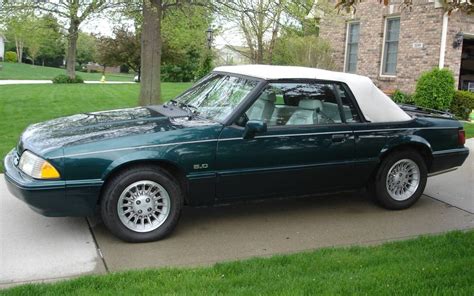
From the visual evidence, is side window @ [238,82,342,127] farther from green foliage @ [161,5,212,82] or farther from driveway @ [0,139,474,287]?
green foliage @ [161,5,212,82]

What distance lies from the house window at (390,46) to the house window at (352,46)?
1431 mm

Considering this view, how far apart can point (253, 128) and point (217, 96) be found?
887 millimetres

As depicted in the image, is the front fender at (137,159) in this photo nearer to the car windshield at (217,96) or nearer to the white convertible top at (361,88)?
the car windshield at (217,96)

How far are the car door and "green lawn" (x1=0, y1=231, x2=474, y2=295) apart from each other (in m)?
0.93

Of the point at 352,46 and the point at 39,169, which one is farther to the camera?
the point at 352,46

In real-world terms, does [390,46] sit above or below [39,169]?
above

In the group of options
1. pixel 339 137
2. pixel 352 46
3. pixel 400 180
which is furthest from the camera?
pixel 352 46

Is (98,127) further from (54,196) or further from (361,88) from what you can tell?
(361,88)

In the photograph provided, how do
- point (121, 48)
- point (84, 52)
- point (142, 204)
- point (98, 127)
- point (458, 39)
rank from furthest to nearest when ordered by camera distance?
point (84, 52), point (121, 48), point (458, 39), point (98, 127), point (142, 204)

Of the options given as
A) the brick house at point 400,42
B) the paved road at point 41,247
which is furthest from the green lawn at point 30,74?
the paved road at point 41,247

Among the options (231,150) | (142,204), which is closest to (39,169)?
(142,204)

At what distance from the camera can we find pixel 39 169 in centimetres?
438

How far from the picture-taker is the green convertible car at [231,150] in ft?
14.6

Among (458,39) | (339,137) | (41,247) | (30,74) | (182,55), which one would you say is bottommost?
(41,247)
